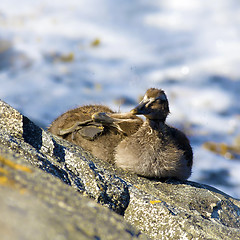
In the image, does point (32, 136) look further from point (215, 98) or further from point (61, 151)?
point (215, 98)

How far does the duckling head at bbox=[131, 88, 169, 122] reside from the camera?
17.0 feet

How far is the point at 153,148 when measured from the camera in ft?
17.4

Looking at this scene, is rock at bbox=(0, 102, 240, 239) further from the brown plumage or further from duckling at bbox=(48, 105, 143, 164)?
duckling at bbox=(48, 105, 143, 164)

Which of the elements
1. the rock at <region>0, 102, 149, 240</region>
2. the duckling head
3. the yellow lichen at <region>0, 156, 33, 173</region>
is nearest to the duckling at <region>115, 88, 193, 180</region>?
the duckling head

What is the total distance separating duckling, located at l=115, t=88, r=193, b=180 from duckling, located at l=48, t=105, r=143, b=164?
15 cm

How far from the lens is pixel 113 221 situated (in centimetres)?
238

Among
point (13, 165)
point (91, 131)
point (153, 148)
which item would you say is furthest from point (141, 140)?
point (13, 165)

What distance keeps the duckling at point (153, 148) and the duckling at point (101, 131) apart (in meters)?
0.15

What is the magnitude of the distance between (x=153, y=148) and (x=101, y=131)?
76 cm

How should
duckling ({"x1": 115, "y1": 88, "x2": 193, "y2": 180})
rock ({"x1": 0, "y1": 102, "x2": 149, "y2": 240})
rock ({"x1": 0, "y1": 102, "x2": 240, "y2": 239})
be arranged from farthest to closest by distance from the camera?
duckling ({"x1": 115, "y1": 88, "x2": 193, "y2": 180})
rock ({"x1": 0, "y1": 102, "x2": 240, "y2": 239})
rock ({"x1": 0, "y1": 102, "x2": 149, "y2": 240})

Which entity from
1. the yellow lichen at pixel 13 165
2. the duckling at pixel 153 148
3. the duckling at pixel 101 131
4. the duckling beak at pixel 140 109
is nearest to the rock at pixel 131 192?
the duckling at pixel 153 148

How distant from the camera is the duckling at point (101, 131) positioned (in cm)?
540

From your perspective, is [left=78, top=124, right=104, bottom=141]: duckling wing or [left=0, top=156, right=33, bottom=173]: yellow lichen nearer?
[left=0, top=156, right=33, bottom=173]: yellow lichen

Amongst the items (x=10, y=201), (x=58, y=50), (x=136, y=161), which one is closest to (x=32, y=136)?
(x=136, y=161)
